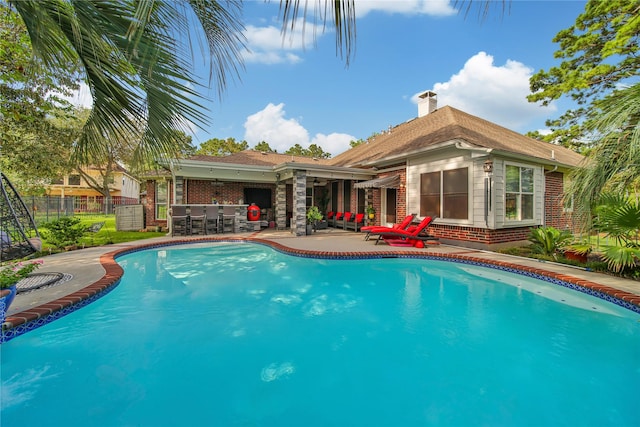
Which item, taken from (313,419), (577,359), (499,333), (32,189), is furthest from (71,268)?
(32,189)

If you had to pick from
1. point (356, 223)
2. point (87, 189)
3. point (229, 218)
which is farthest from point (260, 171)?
point (87, 189)

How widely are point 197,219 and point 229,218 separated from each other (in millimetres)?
1478

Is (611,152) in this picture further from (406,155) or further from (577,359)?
(406,155)

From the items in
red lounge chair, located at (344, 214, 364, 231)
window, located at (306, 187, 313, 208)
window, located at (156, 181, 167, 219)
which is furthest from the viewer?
window, located at (306, 187, 313, 208)

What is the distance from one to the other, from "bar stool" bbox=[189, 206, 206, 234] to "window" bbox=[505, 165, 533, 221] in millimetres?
12272

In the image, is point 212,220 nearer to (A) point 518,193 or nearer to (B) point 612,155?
(A) point 518,193

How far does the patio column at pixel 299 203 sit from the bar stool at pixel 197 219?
426cm

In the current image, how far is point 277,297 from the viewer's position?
581 centimetres

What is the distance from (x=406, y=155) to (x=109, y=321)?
9906 mm

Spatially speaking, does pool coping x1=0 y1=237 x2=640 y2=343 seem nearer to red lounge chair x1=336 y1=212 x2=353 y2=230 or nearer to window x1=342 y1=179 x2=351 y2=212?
red lounge chair x1=336 y1=212 x2=353 y2=230

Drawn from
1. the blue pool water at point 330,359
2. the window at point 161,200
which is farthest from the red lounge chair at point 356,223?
the window at point 161,200

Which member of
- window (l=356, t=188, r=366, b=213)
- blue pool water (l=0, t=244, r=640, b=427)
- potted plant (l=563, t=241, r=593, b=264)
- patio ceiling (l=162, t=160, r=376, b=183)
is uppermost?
patio ceiling (l=162, t=160, r=376, b=183)

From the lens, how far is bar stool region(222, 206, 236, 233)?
13938 millimetres

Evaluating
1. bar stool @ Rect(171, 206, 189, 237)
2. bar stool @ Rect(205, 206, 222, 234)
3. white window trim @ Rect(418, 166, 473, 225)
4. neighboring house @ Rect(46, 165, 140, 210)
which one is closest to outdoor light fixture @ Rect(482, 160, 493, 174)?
white window trim @ Rect(418, 166, 473, 225)
